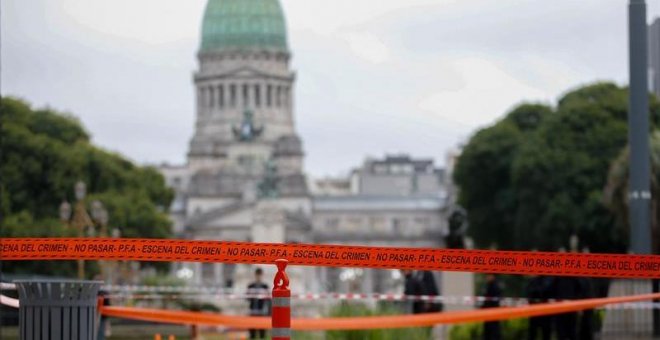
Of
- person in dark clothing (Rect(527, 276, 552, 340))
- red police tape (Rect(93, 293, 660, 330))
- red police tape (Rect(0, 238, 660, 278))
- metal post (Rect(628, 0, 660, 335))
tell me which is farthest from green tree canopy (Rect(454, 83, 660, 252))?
red police tape (Rect(0, 238, 660, 278))

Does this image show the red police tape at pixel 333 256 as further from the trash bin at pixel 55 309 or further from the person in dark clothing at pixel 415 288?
the person in dark clothing at pixel 415 288

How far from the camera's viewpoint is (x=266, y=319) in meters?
26.6

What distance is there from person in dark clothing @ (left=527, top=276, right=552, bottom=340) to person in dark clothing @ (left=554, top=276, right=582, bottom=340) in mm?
161

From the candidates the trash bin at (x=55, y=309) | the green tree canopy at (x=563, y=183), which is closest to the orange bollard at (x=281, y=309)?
the trash bin at (x=55, y=309)

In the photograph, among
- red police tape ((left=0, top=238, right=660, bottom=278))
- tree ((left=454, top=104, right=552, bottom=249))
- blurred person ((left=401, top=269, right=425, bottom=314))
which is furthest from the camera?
tree ((left=454, top=104, right=552, bottom=249))

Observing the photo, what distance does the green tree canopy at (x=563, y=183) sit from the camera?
84625 millimetres

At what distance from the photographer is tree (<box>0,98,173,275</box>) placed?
300ft

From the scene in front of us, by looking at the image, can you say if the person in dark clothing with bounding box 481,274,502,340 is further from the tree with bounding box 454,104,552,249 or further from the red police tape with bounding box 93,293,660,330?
the tree with bounding box 454,104,552,249

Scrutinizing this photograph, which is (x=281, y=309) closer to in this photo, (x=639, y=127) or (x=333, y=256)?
(x=333, y=256)

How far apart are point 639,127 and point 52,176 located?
70827mm

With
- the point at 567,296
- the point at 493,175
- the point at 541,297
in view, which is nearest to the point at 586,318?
the point at 541,297

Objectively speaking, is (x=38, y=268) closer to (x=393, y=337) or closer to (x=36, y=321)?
(x=393, y=337)

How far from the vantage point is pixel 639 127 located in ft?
89.9

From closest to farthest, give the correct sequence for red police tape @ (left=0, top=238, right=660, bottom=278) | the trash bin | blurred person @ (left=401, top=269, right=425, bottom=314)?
the trash bin
red police tape @ (left=0, top=238, right=660, bottom=278)
blurred person @ (left=401, top=269, right=425, bottom=314)
